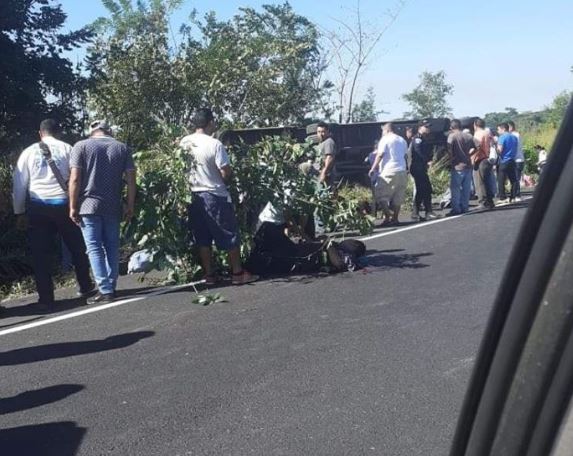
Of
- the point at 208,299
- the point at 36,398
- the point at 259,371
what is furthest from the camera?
the point at 208,299

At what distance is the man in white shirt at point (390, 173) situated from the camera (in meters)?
13.3

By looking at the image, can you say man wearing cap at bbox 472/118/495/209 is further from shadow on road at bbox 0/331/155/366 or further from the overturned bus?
shadow on road at bbox 0/331/155/366

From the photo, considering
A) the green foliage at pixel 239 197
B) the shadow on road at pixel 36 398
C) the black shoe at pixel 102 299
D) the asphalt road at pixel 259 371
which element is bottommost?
the asphalt road at pixel 259 371

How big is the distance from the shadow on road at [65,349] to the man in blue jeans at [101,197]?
1531 millimetres

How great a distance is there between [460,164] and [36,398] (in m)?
10.4

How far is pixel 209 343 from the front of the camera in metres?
5.89

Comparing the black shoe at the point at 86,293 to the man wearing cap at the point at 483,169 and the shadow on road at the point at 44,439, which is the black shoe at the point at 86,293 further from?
the man wearing cap at the point at 483,169

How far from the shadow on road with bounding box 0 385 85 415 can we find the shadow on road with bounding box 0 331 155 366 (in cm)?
78

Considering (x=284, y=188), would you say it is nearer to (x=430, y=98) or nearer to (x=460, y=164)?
(x=460, y=164)

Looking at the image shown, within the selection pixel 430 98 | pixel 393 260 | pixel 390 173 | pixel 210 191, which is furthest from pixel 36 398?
pixel 430 98

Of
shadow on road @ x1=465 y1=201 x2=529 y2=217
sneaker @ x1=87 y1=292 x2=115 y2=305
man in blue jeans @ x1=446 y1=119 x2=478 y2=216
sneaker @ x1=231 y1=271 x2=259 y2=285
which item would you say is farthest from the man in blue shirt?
sneaker @ x1=87 y1=292 x2=115 y2=305

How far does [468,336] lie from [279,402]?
1.73m

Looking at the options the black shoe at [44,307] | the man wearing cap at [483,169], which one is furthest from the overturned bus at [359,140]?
the black shoe at [44,307]

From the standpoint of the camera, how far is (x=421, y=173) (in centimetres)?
1377
